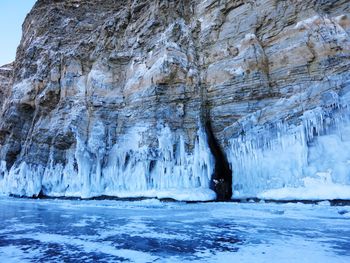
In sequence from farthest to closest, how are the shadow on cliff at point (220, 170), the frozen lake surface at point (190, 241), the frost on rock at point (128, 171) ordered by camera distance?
the shadow on cliff at point (220, 170), the frost on rock at point (128, 171), the frozen lake surface at point (190, 241)

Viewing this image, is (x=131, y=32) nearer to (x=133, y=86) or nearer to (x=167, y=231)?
(x=133, y=86)

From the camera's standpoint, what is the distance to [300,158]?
14.1m

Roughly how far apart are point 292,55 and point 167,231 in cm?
1213

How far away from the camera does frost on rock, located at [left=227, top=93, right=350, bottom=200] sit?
1276 centimetres

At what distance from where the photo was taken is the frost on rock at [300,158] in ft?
41.9

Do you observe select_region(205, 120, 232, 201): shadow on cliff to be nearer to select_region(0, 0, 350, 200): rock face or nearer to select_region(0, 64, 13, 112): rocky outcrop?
select_region(0, 0, 350, 200): rock face

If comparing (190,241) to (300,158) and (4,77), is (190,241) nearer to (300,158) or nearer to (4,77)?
(300,158)

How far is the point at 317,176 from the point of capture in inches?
522

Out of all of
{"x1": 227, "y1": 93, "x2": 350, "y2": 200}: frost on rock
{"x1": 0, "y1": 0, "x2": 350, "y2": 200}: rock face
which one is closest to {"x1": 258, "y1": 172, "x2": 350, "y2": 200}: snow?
{"x1": 227, "y1": 93, "x2": 350, "y2": 200}: frost on rock

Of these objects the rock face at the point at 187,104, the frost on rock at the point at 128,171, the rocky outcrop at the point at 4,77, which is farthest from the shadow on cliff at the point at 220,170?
the rocky outcrop at the point at 4,77

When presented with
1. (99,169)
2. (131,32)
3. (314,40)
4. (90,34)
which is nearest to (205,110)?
(314,40)

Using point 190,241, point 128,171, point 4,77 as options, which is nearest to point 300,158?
point 190,241

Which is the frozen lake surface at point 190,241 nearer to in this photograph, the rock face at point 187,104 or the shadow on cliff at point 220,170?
the rock face at point 187,104

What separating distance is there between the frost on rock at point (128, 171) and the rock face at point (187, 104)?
0.26 feet
